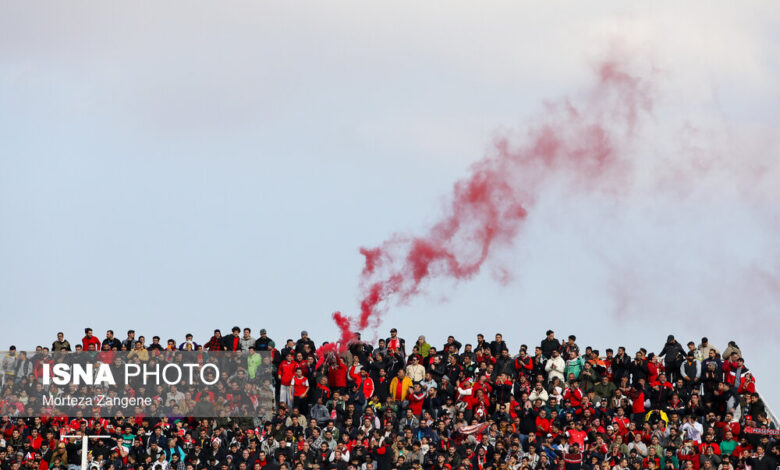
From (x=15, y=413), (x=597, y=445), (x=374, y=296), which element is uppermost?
(x=374, y=296)

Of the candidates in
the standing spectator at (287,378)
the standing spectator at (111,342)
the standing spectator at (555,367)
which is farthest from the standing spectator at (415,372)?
the standing spectator at (111,342)

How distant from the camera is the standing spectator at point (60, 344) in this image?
4331 cm

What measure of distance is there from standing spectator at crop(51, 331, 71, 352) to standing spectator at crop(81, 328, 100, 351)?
48 cm

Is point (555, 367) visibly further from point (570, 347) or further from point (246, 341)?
point (246, 341)

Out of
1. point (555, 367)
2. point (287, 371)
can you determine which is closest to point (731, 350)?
point (555, 367)

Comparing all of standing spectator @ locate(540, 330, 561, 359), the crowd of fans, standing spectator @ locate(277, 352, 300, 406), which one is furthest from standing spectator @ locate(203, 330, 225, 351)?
standing spectator @ locate(540, 330, 561, 359)

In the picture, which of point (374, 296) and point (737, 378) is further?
point (374, 296)

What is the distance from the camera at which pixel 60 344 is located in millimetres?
43406

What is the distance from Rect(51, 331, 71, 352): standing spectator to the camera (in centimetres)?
4331

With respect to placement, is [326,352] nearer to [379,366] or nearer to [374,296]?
[379,366]

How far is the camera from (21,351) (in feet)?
141

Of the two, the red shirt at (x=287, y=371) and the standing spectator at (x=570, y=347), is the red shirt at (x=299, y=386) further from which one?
the standing spectator at (x=570, y=347)

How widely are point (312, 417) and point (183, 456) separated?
377 centimetres

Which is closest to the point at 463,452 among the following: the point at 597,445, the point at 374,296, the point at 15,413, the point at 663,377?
the point at 597,445
